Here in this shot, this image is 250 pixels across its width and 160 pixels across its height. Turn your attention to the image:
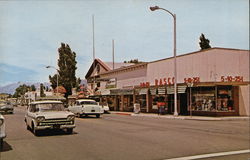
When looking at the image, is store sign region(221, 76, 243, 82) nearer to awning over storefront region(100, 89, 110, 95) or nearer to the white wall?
the white wall

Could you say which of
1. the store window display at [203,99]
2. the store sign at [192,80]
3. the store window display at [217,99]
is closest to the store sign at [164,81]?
the store sign at [192,80]

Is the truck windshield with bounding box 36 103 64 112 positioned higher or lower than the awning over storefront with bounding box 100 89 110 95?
lower

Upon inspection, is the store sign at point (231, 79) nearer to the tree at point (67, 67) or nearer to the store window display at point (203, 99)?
the store window display at point (203, 99)

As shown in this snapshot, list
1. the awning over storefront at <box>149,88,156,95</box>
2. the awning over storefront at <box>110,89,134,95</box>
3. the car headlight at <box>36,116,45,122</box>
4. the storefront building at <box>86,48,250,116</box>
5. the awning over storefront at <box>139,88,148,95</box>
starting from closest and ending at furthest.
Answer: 1. the car headlight at <box>36,116,45,122</box>
2. the storefront building at <box>86,48,250,116</box>
3. the awning over storefront at <box>149,88,156,95</box>
4. the awning over storefront at <box>139,88,148,95</box>
5. the awning over storefront at <box>110,89,134,95</box>

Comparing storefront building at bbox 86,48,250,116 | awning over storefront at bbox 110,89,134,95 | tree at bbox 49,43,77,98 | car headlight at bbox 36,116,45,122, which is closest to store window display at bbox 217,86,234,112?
storefront building at bbox 86,48,250,116

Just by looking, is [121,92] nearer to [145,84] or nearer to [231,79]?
[145,84]

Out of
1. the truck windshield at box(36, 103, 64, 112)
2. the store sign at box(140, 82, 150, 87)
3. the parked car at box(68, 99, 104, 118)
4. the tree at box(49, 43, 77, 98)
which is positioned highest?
the tree at box(49, 43, 77, 98)

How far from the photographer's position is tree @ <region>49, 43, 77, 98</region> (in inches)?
2606

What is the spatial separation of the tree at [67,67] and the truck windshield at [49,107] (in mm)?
51523

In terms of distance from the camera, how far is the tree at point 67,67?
66.2 m

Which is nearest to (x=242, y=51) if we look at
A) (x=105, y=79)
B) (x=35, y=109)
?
(x=35, y=109)

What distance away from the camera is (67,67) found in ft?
217

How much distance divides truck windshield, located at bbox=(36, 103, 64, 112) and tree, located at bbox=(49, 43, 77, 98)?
5152cm

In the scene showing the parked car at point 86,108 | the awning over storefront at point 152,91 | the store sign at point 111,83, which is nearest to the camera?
the parked car at point 86,108
